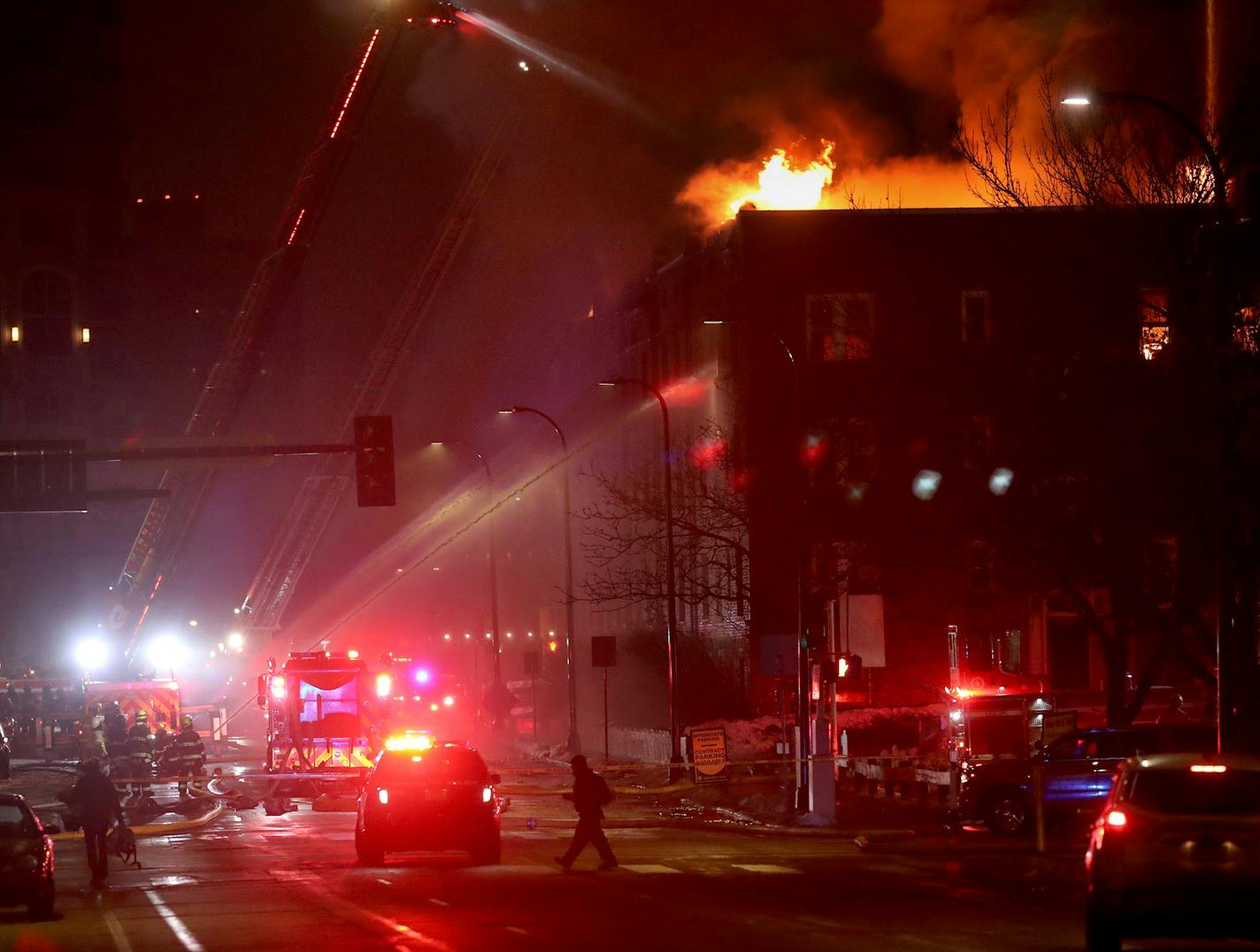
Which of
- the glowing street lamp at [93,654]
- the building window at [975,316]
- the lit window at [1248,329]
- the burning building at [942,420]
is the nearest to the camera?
the lit window at [1248,329]

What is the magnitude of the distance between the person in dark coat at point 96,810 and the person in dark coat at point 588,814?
17.6ft

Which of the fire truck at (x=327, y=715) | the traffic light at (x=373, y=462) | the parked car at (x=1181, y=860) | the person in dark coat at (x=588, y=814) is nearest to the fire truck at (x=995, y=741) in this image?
the person in dark coat at (x=588, y=814)

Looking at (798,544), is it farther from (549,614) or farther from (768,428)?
(549,614)

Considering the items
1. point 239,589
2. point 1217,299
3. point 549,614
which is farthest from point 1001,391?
point 549,614

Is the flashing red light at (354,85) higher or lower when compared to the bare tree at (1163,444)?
higher

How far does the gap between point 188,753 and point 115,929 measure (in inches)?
841

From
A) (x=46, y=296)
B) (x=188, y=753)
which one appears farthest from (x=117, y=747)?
(x=46, y=296)

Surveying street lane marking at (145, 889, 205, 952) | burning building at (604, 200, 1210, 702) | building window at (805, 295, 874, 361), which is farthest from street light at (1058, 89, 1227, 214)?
building window at (805, 295, 874, 361)

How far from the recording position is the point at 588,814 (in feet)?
68.9

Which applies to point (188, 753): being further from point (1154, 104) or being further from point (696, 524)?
point (1154, 104)

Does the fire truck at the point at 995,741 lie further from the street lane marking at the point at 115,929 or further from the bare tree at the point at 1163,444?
the street lane marking at the point at 115,929

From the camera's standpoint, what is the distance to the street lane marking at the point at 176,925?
14.1m

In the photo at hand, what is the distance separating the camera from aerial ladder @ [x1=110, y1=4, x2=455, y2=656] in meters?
44.6

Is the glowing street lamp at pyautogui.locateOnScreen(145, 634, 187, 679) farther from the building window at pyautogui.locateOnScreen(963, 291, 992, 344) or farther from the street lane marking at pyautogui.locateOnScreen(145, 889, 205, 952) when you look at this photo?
the street lane marking at pyautogui.locateOnScreen(145, 889, 205, 952)
